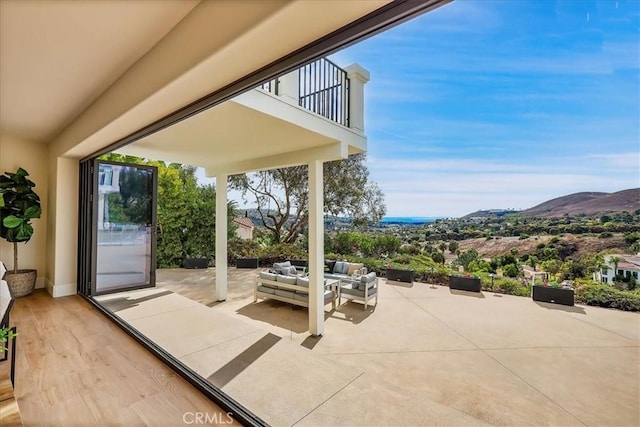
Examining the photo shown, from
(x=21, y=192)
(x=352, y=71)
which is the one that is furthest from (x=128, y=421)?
(x=352, y=71)

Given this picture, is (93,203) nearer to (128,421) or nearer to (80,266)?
(80,266)

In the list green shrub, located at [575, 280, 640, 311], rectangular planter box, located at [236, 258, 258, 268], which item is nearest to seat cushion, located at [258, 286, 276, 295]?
rectangular planter box, located at [236, 258, 258, 268]

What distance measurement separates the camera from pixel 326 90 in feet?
13.7

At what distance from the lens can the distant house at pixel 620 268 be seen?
208 inches

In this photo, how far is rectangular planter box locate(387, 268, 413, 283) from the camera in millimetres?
7777

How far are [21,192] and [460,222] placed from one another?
10327 mm

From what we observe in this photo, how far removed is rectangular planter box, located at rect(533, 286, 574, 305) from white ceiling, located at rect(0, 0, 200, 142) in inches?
313

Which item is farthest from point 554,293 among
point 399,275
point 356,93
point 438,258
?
point 356,93

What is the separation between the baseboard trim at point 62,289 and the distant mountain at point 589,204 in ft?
29.1

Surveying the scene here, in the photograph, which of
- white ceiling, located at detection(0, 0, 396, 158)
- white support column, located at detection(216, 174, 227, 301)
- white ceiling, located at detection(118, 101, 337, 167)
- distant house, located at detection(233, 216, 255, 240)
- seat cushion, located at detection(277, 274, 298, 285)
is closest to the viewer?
white ceiling, located at detection(0, 0, 396, 158)

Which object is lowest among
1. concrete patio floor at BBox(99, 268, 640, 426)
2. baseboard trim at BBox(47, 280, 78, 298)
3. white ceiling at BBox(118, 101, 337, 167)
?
concrete patio floor at BBox(99, 268, 640, 426)

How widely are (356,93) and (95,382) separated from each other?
4.62 m

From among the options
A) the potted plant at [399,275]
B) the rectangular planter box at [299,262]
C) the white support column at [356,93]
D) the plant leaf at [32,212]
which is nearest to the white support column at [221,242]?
the plant leaf at [32,212]

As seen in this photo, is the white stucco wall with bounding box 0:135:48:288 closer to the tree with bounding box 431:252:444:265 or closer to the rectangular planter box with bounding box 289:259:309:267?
the rectangular planter box with bounding box 289:259:309:267
